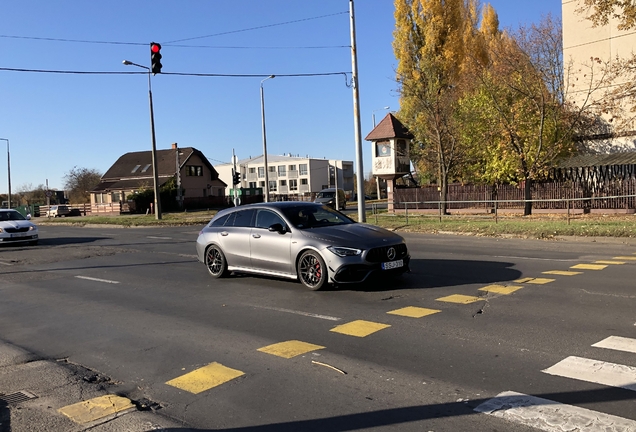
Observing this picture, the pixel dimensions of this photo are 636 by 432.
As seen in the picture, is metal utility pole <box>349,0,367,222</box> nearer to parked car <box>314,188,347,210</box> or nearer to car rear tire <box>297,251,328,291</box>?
car rear tire <box>297,251,328,291</box>

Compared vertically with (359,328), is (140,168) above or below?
above

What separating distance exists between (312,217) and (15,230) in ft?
51.1

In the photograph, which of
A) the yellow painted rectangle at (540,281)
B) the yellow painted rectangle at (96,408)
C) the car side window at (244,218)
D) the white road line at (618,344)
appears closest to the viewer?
the yellow painted rectangle at (96,408)

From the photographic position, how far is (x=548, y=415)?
406 centimetres

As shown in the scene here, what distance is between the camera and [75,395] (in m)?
5.01

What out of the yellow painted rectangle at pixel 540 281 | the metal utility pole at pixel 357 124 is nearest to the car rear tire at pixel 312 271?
the yellow painted rectangle at pixel 540 281

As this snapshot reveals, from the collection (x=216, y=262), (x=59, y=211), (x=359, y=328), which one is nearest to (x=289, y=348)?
(x=359, y=328)

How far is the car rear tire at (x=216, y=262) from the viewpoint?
11.2 metres

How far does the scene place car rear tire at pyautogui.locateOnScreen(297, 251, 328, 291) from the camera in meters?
9.15

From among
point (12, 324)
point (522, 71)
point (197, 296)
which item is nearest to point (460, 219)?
point (522, 71)

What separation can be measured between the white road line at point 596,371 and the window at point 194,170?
6465cm

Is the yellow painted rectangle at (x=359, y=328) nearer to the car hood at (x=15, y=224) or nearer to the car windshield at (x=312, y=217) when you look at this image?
the car windshield at (x=312, y=217)

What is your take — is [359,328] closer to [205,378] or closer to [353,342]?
[353,342]

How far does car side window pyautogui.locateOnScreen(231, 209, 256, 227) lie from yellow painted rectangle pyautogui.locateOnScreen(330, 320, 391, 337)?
421cm
